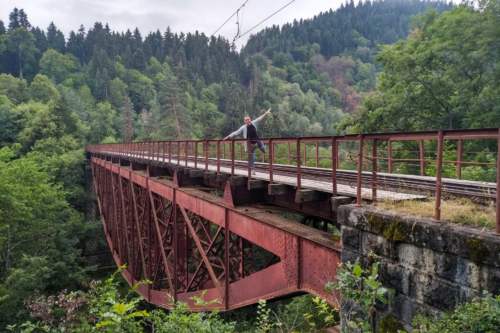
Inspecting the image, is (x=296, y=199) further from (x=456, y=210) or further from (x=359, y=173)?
(x=456, y=210)

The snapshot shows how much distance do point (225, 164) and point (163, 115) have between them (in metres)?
50.3

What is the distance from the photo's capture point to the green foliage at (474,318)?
9.20 feet

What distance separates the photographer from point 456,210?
3.81 m

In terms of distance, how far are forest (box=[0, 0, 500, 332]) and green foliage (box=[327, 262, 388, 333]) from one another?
158 cm

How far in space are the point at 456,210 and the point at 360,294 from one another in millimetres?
1322

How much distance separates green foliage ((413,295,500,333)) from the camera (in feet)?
9.20

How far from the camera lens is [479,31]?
18.5m

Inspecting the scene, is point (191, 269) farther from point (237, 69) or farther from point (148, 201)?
point (237, 69)

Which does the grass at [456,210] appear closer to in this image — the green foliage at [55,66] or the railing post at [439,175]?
the railing post at [439,175]

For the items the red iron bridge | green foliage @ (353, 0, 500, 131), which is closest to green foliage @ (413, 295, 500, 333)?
the red iron bridge

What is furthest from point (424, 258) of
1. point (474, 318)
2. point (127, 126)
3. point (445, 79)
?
point (127, 126)

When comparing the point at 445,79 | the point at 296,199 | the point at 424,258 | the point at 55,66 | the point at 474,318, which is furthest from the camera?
the point at 55,66

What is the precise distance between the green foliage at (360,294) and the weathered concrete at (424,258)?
20 cm

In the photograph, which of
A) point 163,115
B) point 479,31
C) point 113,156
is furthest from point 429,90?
point 163,115
